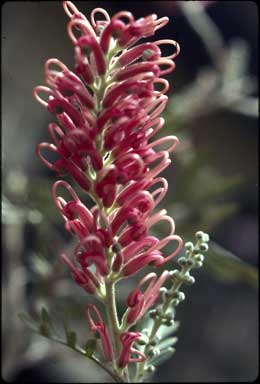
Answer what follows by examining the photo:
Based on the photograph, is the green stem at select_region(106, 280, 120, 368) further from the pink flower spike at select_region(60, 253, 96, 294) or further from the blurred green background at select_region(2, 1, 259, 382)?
the blurred green background at select_region(2, 1, 259, 382)

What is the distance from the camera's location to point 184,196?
1290mm

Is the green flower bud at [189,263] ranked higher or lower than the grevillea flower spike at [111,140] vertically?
lower

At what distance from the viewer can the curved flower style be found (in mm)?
594

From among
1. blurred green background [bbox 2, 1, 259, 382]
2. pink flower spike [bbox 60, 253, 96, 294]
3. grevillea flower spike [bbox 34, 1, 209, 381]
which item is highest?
grevillea flower spike [bbox 34, 1, 209, 381]

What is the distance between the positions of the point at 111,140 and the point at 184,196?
708 mm

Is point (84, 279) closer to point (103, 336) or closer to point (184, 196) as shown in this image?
point (103, 336)

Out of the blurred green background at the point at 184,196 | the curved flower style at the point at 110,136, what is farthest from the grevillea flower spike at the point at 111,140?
the blurred green background at the point at 184,196

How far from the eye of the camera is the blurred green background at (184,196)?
123 cm

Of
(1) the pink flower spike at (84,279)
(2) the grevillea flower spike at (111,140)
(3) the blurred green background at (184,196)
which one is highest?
(2) the grevillea flower spike at (111,140)

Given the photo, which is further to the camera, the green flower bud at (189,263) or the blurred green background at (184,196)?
the blurred green background at (184,196)

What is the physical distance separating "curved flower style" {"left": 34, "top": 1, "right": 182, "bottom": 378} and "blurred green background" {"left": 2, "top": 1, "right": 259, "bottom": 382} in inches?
12.3

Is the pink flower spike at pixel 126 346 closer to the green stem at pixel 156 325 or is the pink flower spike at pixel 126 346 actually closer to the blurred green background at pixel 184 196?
the green stem at pixel 156 325

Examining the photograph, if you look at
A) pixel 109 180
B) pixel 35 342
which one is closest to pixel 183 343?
pixel 35 342

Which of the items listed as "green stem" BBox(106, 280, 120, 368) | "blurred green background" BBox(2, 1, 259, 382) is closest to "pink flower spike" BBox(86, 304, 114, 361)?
"green stem" BBox(106, 280, 120, 368)
